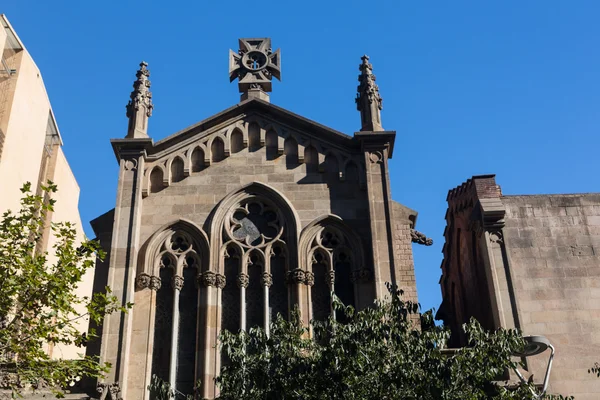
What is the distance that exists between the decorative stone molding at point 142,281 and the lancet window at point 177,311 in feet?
0.98

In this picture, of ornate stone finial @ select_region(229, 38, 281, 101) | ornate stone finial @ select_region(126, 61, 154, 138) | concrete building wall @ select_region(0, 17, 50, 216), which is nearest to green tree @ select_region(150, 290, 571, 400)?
ornate stone finial @ select_region(126, 61, 154, 138)

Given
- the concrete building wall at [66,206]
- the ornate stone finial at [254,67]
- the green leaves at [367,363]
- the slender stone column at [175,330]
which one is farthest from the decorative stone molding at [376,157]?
the concrete building wall at [66,206]

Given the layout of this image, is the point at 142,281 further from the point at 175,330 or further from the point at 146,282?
the point at 175,330

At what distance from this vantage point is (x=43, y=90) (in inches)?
1583

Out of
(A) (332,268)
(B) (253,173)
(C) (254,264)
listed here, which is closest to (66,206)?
(B) (253,173)

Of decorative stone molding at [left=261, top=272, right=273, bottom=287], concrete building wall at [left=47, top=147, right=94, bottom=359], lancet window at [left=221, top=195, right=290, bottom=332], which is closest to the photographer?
lancet window at [left=221, top=195, right=290, bottom=332]

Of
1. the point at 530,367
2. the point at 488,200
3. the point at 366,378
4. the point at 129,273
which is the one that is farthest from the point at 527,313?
the point at 129,273

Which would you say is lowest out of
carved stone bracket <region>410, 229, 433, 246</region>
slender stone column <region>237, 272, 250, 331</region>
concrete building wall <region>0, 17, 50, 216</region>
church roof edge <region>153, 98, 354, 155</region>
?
slender stone column <region>237, 272, 250, 331</region>

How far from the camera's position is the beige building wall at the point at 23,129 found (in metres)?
35.2

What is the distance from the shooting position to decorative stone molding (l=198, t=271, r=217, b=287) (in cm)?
2053

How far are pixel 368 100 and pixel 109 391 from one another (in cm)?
1069

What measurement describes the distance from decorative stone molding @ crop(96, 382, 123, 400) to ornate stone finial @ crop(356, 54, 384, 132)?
971cm

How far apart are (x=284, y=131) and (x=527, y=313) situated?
8.18m

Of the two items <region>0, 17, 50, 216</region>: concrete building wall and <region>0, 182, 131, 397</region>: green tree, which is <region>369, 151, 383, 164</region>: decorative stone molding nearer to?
<region>0, 182, 131, 397</region>: green tree
